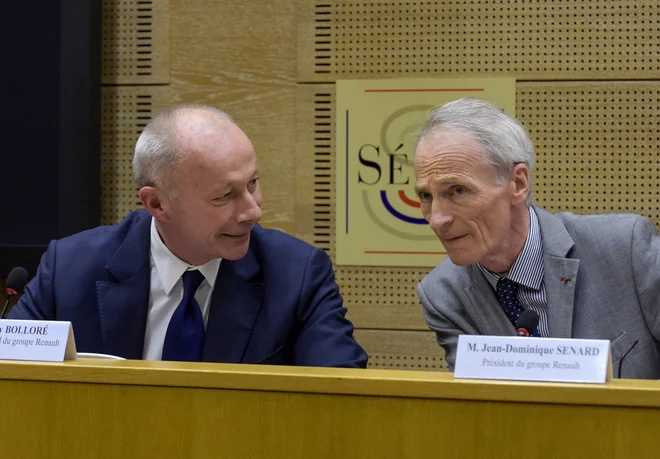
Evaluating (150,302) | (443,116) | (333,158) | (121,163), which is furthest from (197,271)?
(121,163)

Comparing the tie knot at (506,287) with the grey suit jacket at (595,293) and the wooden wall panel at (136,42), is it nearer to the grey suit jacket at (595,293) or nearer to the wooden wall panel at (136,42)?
the grey suit jacket at (595,293)

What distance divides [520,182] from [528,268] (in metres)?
0.23

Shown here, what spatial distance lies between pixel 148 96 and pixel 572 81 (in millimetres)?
1967

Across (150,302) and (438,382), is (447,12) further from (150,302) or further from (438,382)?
(438,382)

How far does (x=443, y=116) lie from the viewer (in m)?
2.36

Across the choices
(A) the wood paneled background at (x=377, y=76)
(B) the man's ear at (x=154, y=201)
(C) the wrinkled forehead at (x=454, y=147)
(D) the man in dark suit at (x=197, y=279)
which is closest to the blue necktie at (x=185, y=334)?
(D) the man in dark suit at (x=197, y=279)

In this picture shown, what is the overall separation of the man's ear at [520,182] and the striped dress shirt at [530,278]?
119 mm

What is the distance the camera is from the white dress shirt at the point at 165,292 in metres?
2.43

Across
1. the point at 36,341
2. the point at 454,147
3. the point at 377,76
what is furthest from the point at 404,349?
the point at 36,341

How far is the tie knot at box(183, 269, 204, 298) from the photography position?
7.92 feet

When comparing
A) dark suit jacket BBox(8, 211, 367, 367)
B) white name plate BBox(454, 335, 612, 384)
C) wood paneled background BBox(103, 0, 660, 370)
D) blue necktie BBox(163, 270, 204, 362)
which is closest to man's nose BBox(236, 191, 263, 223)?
dark suit jacket BBox(8, 211, 367, 367)

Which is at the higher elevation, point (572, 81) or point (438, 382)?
point (572, 81)

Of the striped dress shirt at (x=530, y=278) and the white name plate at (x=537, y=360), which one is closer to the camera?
the white name plate at (x=537, y=360)

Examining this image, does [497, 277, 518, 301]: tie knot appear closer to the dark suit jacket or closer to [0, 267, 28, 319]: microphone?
the dark suit jacket
